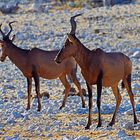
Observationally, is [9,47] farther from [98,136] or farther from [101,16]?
[101,16]

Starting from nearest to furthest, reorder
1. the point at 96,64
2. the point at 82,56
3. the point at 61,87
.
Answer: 1. the point at 96,64
2. the point at 82,56
3. the point at 61,87

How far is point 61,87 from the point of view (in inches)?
855

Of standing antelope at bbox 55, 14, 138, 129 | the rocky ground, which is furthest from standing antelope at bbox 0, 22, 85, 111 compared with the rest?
standing antelope at bbox 55, 14, 138, 129

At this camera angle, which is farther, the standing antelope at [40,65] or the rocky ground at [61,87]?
the standing antelope at [40,65]

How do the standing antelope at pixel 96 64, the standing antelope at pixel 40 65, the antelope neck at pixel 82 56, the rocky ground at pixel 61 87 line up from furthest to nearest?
the standing antelope at pixel 40 65, the antelope neck at pixel 82 56, the standing antelope at pixel 96 64, the rocky ground at pixel 61 87

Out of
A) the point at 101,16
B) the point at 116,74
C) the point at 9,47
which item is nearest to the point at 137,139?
the point at 116,74

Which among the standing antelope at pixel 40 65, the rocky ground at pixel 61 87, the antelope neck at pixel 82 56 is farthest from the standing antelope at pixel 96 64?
the standing antelope at pixel 40 65

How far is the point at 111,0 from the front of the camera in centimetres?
4775

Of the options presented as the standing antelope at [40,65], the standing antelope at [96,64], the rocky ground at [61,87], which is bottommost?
the rocky ground at [61,87]

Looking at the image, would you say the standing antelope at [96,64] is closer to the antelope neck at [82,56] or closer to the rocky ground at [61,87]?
the antelope neck at [82,56]

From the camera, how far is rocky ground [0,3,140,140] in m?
14.1

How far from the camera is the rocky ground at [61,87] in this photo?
14.1 m

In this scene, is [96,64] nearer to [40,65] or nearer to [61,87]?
[40,65]

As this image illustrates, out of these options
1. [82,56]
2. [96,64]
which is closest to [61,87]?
[82,56]
